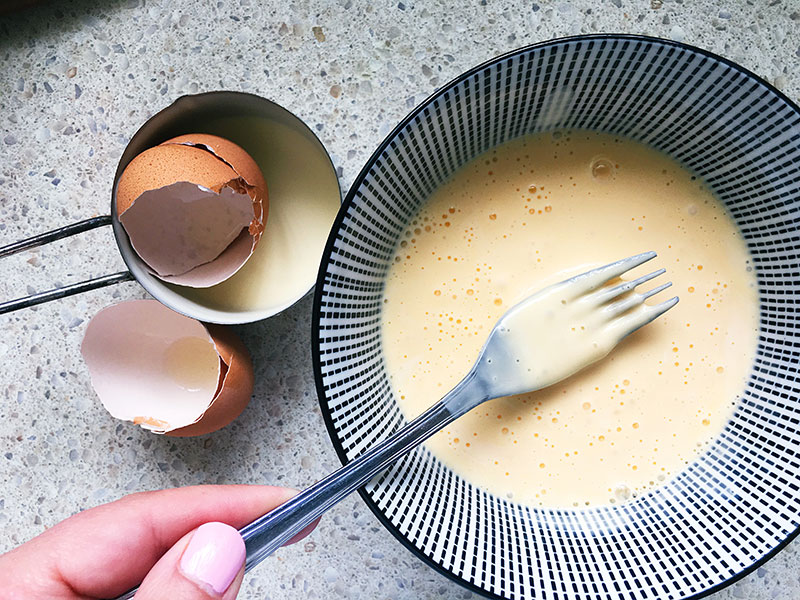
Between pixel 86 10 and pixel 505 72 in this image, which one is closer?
pixel 505 72

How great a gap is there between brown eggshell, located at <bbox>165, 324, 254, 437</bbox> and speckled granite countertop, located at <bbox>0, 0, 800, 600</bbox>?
0.04 m

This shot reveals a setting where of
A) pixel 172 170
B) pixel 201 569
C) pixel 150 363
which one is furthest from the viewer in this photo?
pixel 150 363

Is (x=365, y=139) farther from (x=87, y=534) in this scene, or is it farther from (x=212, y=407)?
(x=87, y=534)

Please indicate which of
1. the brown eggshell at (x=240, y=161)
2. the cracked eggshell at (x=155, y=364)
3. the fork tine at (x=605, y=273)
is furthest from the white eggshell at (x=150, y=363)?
the fork tine at (x=605, y=273)

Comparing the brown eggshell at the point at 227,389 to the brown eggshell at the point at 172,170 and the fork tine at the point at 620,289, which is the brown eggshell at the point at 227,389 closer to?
the brown eggshell at the point at 172,170

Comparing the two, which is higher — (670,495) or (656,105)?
(656,105)

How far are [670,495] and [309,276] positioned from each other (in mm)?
434

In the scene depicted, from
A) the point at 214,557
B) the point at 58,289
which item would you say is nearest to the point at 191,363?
the point at 58,289

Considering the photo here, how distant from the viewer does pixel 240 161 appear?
69cm

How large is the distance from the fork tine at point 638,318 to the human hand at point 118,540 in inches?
14.8

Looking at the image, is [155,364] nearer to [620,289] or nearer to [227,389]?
[227,389]

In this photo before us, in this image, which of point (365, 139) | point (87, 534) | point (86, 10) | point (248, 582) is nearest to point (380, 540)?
point (248, 582)

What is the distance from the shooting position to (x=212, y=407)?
0.69m

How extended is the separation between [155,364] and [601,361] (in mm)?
480
